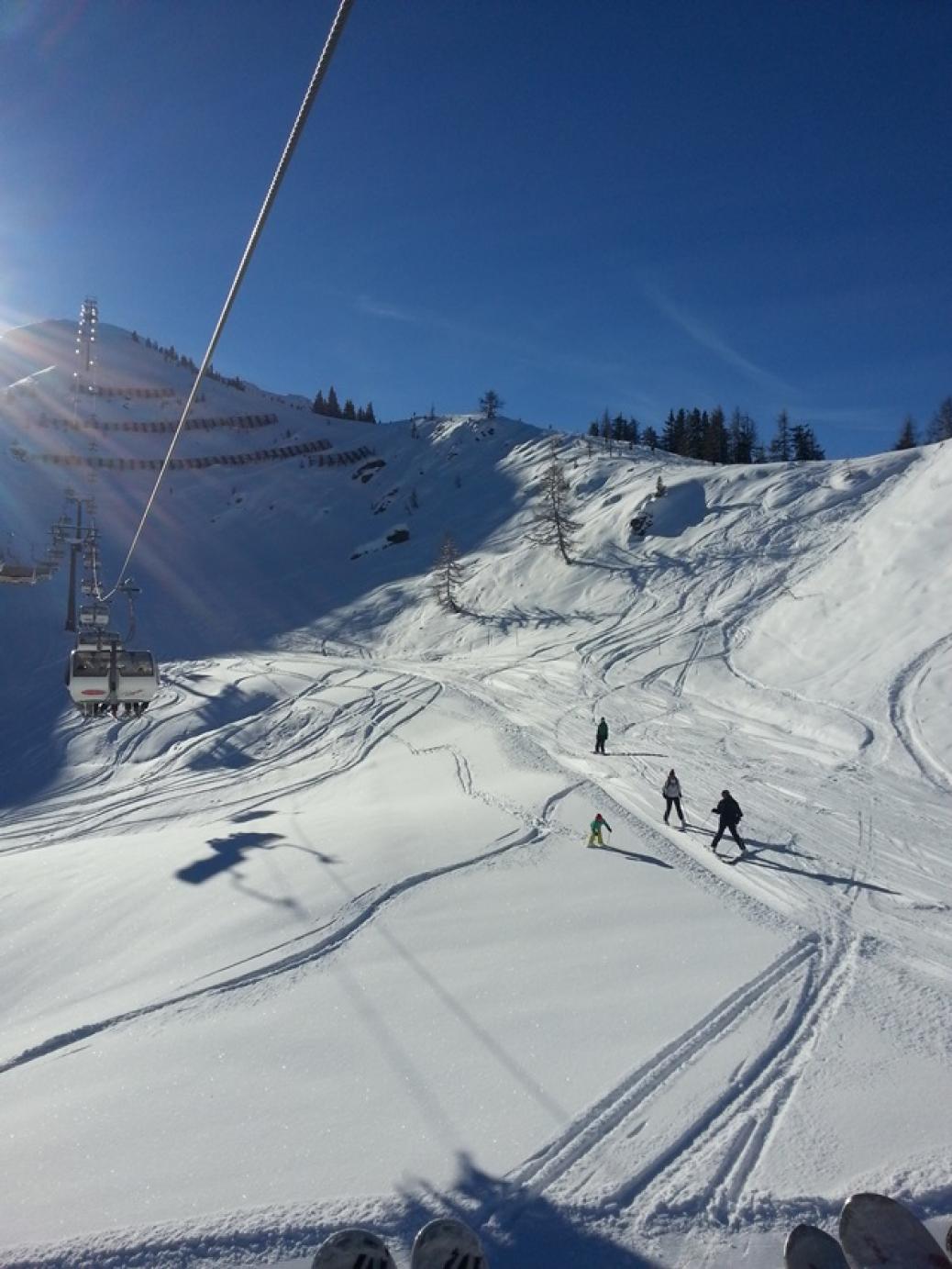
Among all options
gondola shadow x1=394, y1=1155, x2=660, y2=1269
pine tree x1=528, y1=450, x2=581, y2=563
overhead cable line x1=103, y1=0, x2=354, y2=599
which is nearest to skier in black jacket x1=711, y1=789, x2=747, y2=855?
gondola shadow x1=394, y1=1155, x2=660, y2=1269

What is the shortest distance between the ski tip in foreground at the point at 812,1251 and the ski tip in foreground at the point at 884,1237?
13 centimetres

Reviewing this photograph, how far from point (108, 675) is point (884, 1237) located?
1717cm

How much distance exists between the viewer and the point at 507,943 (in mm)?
8516

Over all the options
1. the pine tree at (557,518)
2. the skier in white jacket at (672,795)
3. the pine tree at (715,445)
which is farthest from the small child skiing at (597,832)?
the pine tree at (715,445)

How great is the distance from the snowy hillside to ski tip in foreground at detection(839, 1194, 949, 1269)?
253 mm

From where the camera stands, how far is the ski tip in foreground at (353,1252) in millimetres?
4086

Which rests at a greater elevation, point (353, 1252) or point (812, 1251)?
point (812, 1251)

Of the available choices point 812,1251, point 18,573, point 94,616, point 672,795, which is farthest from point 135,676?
point 812,1251

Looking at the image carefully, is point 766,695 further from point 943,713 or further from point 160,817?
point 160,817

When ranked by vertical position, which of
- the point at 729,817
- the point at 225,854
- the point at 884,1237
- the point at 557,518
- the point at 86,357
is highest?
the point at 86,357

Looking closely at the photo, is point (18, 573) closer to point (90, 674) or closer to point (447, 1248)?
point (90, 674)

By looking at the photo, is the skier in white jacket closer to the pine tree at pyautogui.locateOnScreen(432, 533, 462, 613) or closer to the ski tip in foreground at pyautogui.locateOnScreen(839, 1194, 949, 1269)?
the ski tip in foreground at pyautogui.locateOnScreen(839, 1194, 949, 1269)

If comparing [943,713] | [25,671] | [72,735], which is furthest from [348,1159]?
[25,671]

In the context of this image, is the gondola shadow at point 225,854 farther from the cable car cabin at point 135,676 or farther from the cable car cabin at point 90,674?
the cable car cabin at point 90,674
